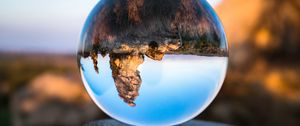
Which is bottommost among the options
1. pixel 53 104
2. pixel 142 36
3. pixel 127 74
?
pixel 53 104

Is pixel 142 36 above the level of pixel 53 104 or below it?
above

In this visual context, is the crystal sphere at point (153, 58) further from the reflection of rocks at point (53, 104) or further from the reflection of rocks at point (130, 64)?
the reflection of rocks at point (53, 104)

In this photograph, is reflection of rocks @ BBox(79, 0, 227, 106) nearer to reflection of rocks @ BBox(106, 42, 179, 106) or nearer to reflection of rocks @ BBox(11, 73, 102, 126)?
reflection of rocks @ BBox(106, 42, 179, 106)

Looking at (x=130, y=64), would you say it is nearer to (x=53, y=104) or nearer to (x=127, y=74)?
(x=127, y=74)

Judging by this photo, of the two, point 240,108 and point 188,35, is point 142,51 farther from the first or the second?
point 240,108

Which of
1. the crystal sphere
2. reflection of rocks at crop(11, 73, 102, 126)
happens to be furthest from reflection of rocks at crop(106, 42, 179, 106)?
reflection of rocks at crop(11, 73, 102, 126)

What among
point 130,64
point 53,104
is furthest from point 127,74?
point 53,104
